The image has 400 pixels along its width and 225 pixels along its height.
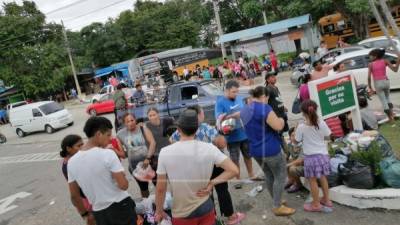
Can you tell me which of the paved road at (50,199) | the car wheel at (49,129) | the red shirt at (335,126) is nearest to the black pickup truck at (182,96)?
the paved road at (50,199)

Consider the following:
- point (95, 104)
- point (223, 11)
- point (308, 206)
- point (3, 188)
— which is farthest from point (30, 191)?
point (223, 11)

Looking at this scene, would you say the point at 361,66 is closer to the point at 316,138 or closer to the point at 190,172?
the point at 316,138

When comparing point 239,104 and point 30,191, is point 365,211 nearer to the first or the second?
point 239,104

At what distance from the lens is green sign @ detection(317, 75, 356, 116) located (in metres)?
6.92

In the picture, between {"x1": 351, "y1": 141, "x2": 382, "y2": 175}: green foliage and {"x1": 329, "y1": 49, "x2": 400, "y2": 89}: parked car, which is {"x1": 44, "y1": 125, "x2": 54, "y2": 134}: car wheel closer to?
{"x1": 329, "y1": 49, "x2": 400, "y2": 89}: parked car

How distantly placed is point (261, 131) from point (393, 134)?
409 centimetres

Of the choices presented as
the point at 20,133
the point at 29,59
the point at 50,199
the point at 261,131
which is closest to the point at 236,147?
the point at 261,131

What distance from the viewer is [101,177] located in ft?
12.4

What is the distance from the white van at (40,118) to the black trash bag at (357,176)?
18037 millimetres

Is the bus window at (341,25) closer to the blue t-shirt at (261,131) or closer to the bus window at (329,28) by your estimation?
the bus window at (329,28)

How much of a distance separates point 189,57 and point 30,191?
81.4ft

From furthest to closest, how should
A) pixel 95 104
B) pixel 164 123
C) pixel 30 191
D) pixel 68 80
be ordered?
1. pixel 68 80
2. pixel 95 104
3. pixel 30 191
4. pixel 164 123

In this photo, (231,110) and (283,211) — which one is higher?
(231,110)

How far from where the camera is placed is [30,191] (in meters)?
9.89
